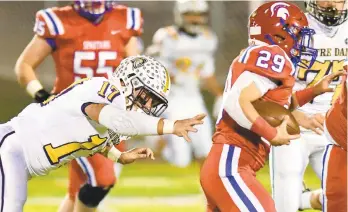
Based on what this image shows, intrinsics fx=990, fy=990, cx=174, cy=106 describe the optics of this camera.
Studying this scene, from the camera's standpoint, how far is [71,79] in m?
5.36

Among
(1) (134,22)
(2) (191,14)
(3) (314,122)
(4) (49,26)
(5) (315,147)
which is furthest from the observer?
(2) (191,14)

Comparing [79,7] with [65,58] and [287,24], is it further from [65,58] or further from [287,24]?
[287,24]

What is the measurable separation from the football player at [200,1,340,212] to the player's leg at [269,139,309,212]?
0.69m

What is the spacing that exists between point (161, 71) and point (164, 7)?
6782 mm

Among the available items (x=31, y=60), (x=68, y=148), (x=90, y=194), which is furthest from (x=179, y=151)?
(x=68, y=148)

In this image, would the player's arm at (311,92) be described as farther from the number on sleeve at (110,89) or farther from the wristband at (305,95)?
the number on sleeve at (110,89)

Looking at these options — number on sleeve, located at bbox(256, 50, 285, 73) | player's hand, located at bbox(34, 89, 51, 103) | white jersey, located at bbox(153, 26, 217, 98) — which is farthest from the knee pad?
white jersey, located at bbox(153, 26, 217, 98)

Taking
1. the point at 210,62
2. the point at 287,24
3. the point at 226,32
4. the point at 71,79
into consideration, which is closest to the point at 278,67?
the point at 287,24

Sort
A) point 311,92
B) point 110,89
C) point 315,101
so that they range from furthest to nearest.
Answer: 1. point 315,101
2. point 311,92
3. point 110,89

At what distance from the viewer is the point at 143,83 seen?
3691 millimetres

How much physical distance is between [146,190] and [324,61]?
306cm

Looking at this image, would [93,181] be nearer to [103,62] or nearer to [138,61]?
[103,62]

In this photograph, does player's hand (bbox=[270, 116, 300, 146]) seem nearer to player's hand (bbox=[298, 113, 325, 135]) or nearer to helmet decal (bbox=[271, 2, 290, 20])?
helmet decal (bbox=[271, 2, 290, 20])

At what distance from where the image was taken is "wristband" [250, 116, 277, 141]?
12.2ft
